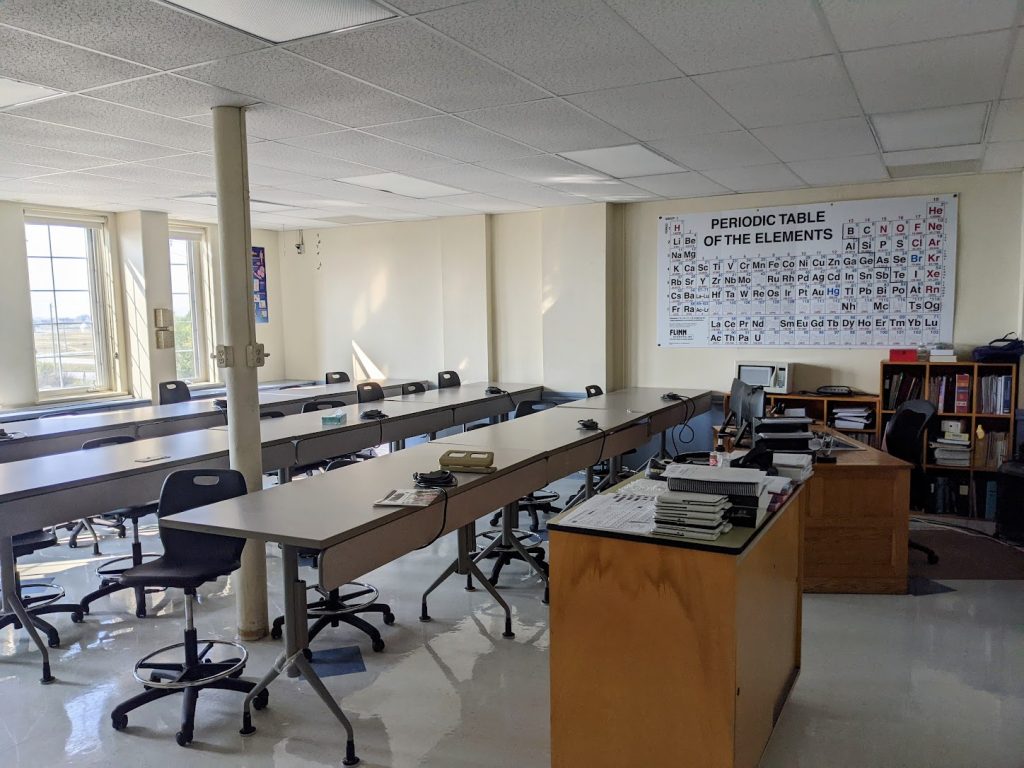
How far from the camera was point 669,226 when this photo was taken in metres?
7.49

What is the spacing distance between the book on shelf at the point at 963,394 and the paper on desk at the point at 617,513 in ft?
14.6

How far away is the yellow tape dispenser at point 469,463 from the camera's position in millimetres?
3770

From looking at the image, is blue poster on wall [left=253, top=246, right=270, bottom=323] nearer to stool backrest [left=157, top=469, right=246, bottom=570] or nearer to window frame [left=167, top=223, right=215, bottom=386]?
window frame [left=167, top=223, right=215, bottom=386]

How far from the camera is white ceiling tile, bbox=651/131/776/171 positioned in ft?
15.6

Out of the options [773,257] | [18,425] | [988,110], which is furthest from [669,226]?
[18,425]

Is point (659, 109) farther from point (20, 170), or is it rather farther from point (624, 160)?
point (20, 170)

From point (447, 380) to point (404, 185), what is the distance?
2296 millimetres

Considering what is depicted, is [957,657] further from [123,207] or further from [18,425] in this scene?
[123,207]

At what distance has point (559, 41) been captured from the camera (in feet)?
9.80

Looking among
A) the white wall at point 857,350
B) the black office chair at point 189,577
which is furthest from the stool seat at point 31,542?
the white wall at point 857,350

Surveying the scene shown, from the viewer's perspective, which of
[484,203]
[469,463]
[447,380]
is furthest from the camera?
[447,380]

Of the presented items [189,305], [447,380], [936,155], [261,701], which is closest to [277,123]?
[261,701]

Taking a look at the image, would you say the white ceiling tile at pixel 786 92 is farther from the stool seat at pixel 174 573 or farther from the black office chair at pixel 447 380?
the black office chair at pixel 447 380

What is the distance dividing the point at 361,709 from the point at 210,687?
0.66 metres
